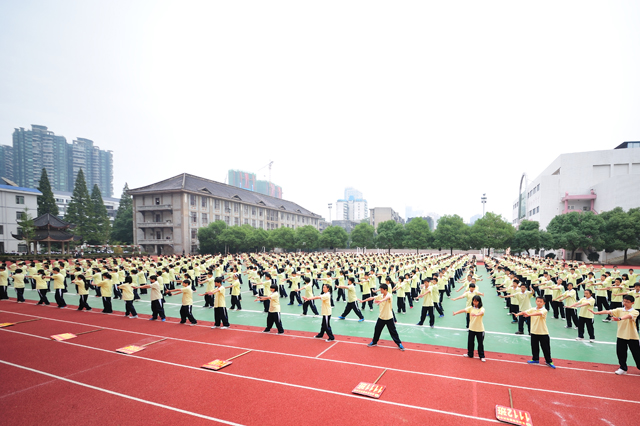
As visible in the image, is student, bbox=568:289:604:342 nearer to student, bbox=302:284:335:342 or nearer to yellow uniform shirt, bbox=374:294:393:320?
yellow uniform shirt, bbox=374:294:393:320

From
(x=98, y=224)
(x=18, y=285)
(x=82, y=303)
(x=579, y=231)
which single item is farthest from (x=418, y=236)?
(x=98, y=224)

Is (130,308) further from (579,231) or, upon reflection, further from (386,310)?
(579,231)

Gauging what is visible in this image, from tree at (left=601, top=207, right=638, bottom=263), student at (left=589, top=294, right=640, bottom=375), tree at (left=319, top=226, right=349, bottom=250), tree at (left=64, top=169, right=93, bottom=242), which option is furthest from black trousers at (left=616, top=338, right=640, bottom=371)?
tree at (left=64, top=169, right=93, bottom=242)

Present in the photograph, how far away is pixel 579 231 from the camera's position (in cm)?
3438

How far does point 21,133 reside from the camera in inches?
4626

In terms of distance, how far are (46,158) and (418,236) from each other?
481 ft

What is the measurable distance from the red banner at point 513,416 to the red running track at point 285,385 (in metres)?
0.13

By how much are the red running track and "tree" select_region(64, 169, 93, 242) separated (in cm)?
5104

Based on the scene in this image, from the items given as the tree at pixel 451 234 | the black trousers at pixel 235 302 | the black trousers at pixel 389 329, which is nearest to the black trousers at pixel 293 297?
the black trousers at pixel 235 302

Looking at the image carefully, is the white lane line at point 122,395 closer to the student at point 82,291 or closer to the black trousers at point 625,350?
the student at point 82,291

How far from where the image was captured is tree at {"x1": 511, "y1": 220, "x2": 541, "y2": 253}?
37.0 meters

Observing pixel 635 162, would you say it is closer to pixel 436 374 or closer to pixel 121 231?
pixel 436 374

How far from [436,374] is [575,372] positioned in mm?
2946

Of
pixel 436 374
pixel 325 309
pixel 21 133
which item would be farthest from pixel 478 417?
pixel 21 133
